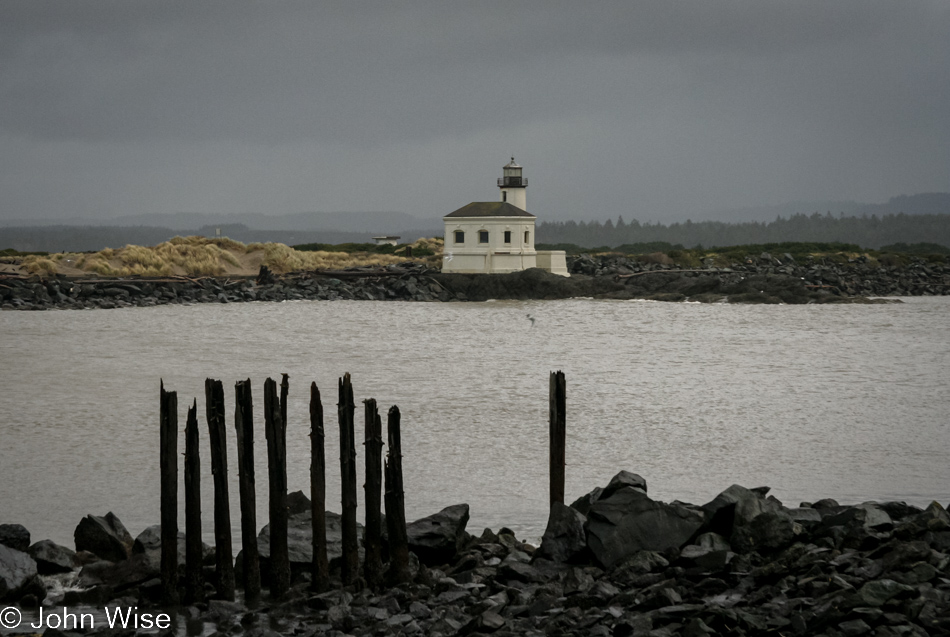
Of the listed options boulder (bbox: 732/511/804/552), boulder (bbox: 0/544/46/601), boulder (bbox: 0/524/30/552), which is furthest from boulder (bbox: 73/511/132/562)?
boulder (bbox: 732/511/804/552)

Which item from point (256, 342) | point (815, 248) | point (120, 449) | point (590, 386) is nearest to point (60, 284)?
point (256, 342)

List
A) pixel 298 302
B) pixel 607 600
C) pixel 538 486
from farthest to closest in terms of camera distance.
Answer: pixel 298 302 → pixel 538 486 → pixel 607 600

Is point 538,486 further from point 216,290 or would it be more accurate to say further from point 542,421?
point 216,290

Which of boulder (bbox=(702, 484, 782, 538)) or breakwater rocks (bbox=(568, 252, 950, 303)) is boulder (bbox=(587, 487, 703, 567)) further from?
breakwater rocks (bbox=(568, 252, 950, 303))

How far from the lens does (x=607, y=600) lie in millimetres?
8039

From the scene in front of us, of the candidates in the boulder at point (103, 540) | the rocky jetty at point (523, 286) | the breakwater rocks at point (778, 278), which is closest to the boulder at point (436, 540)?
the boulder at point (103, 540)

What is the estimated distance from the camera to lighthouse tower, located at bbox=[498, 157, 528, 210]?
231 ft

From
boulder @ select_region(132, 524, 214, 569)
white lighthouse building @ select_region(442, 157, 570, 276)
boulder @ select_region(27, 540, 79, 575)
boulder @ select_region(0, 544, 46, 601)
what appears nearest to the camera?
boulder @ select_region(0, 544, 46, 601)

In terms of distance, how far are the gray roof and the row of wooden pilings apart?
54647 millimetres

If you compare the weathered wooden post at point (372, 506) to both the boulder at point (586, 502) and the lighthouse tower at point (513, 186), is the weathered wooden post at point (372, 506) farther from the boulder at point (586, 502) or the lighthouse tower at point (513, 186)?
the lighthouse tower at point (513, 186)

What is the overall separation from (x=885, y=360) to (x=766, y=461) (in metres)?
19.0

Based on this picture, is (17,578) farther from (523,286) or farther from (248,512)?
(523,286)

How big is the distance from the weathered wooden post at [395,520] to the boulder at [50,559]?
3137mm

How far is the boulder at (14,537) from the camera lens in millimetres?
9656
